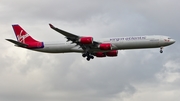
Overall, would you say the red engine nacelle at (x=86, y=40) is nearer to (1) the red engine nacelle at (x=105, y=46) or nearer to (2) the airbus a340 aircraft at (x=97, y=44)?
(2) the airbus a340 aircraft at (x=97, y=44)

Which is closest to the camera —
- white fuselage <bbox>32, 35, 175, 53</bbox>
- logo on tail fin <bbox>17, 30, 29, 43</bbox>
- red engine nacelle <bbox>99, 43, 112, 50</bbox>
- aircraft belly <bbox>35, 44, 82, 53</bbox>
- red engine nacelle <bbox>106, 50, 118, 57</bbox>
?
white fuselage <bbox>32, 35, 175, 53</bbox>

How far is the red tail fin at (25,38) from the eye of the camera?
368 ft

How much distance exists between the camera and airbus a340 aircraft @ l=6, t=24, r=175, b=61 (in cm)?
10281

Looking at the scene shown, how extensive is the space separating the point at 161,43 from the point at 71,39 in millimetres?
17105

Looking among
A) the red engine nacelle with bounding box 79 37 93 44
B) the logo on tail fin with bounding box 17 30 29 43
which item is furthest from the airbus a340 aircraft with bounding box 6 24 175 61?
the logo on tail fin with bounding box 17 30 29 43

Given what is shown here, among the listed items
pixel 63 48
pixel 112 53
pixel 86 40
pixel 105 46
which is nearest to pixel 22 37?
pixel 63 48

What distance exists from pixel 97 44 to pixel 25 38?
18083 millimetres

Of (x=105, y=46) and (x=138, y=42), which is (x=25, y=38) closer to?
(x=105, y=46)

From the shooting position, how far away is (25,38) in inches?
4560

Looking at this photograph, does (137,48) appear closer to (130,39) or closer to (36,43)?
(130,39)

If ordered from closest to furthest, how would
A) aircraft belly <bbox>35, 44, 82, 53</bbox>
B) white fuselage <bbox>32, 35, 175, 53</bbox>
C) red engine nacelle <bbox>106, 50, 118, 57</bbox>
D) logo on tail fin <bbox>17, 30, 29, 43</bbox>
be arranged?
white fuselage <bbox>32, 35, 175, 53</bbox>
aircraft belly <bbox>35, 44, 82, 53</bbox>
red engine nacelle <bbox>106, 50, 118, 57</bbox>
logo on tail fin <bbox>17, 30, 29, 43</bbox>

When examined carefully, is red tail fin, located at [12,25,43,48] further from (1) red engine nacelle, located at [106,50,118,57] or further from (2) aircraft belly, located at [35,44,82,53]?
(1) red engine nacelle, located at [106,50,118,57]

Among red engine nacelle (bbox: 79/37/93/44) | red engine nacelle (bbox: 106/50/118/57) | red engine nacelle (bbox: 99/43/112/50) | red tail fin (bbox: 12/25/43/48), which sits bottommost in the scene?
red engine nacelle (bbox: 106/50/118/57)

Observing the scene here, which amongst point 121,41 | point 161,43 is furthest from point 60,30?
point 161,43
